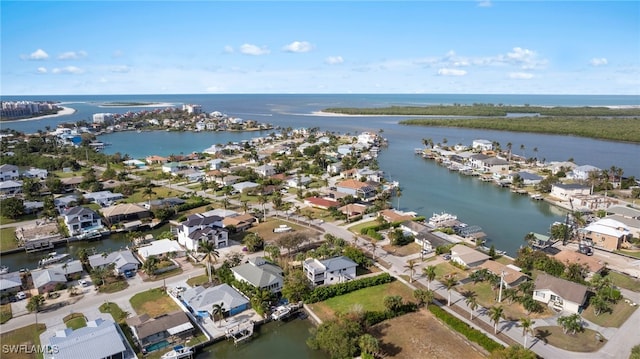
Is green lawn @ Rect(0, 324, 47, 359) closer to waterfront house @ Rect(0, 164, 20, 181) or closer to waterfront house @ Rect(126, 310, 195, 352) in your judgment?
waterfront house @ Rect(126, 310, 195, 352)

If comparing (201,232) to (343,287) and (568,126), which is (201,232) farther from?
(568,126)

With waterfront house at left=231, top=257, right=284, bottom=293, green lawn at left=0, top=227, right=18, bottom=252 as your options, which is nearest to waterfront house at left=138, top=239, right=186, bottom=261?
waterfront house at left=231, top=257, right=284, bottom=293

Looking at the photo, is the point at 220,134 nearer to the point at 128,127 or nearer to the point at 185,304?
the point at 128,127

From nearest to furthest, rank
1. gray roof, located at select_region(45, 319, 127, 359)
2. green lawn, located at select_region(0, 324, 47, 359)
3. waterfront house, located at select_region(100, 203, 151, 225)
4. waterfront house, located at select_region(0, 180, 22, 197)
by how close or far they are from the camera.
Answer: gray roof, located at select_region(45, 319, 127, 359) < green lawn, located at select_region(0, 324, 47, 359) < waterfront house, located at select_region(100, 203, 151, 225) < waterfront house, located at select_region(0, 180, 22, 197)

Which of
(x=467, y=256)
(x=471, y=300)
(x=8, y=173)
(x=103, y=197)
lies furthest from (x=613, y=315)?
(x=8, y=173)

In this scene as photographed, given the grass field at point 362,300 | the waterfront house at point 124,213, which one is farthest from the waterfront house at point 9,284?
the grass field at point 362,300

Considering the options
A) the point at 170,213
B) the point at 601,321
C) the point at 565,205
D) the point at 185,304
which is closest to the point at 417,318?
the point at 601,321
